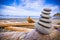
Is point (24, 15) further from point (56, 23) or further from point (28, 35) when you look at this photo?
point (56, 23)

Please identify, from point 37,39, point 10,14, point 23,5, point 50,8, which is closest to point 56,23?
point 50,8

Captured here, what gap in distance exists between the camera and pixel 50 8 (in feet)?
5.27

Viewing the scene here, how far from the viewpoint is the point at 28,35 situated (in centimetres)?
150

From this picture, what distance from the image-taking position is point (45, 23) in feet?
4.85

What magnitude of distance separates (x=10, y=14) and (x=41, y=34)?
1.66 feet

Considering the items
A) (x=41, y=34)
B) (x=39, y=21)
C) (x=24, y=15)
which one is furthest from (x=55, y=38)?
(x=24, y=15)

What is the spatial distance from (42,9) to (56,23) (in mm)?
276

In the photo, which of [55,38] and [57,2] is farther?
[57,2]

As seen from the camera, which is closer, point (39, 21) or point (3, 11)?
point (39, 21)

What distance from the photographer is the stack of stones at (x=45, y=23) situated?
57.9 inches

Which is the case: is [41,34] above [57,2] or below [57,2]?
below

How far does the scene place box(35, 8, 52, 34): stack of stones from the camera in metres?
1.47

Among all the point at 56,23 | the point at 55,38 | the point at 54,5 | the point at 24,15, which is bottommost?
the point at 55,38

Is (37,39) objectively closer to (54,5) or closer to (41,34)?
(41,34)
